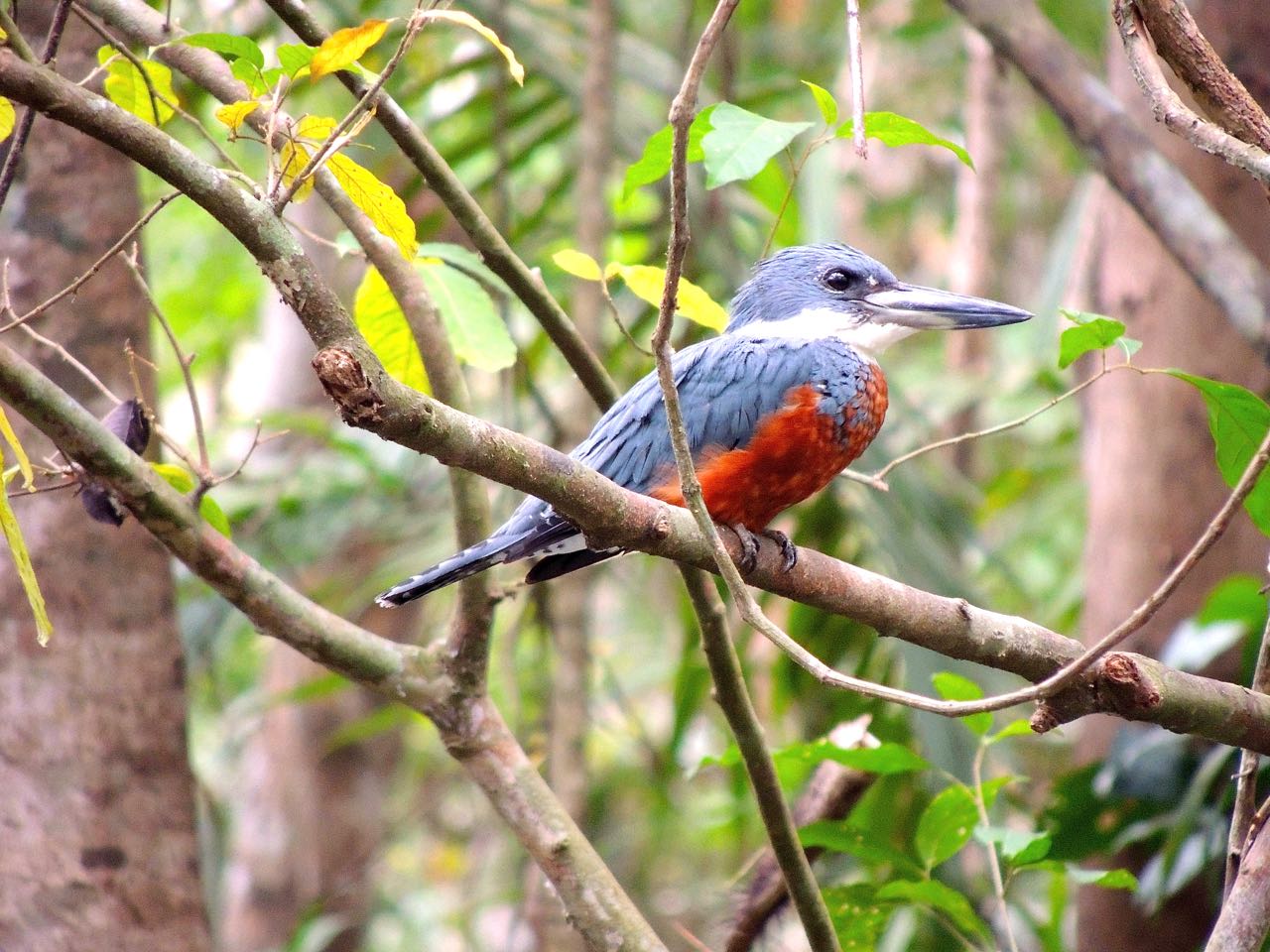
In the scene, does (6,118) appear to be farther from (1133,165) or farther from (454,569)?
(1133,165)

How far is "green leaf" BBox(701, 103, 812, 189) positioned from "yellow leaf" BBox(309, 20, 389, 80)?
0.57m

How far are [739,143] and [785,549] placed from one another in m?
0.91

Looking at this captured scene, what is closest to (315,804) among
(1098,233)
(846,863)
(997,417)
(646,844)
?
(646,844)

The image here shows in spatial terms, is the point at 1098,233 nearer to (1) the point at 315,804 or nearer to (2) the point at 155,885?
(2) the point at 155,885

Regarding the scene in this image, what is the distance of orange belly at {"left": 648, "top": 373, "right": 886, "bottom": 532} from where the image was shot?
2998mm

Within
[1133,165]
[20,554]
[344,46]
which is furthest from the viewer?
[1133,165]

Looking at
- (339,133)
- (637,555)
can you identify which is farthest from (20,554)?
(637,555)

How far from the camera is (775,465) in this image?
3.03 m

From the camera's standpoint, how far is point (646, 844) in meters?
7.25

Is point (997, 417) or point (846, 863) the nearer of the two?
point (846, 863)

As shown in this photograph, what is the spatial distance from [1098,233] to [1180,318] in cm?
59

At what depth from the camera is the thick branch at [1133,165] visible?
3.51 metres

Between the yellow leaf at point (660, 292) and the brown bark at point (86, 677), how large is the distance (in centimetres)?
164

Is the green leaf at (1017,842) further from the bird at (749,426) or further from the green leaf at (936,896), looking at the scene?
the bird at (749,426)
